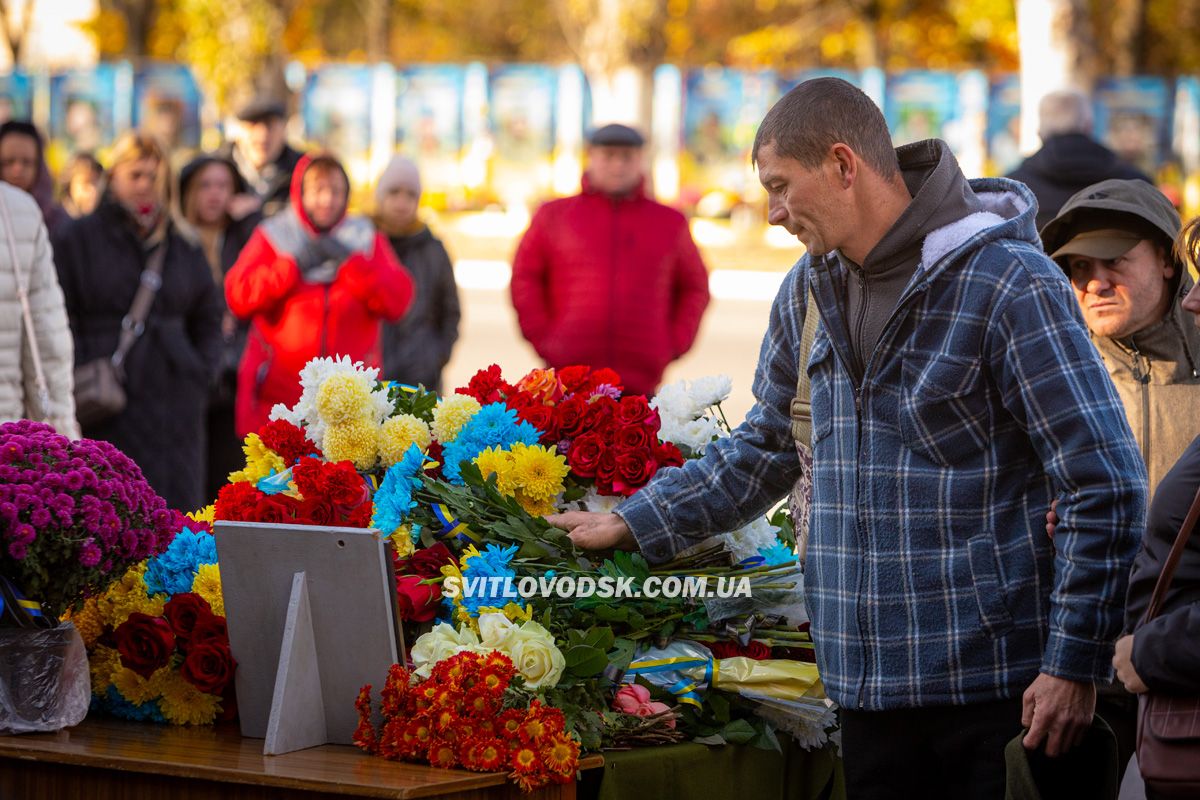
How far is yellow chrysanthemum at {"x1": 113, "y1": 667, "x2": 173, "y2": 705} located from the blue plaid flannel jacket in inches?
53.2

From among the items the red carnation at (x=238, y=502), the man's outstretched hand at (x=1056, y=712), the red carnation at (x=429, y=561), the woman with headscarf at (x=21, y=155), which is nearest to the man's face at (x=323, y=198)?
the woman with headscarf at (x=21, y=155)

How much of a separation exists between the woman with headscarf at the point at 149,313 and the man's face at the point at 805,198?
14.0ft

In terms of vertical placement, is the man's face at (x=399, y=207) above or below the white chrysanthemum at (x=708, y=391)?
above

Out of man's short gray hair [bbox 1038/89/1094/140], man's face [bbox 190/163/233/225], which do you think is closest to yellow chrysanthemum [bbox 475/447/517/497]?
man's short gray hair [bbox 1038/89/1094/140]

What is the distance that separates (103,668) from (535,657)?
0.98 m

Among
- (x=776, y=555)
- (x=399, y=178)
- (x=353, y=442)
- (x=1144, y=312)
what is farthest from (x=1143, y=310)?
(x=399, y=178)

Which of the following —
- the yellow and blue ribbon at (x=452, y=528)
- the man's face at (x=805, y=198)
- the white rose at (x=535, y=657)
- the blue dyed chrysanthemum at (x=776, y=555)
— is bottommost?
the white rose at (x=535, y=657)

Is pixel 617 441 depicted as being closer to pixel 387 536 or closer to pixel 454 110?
pixel 387 536

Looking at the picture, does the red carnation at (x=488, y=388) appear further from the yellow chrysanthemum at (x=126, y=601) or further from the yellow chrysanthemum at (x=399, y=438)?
the yellow chrysanthemum at (x=126, y=601)

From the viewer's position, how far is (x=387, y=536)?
143 inches

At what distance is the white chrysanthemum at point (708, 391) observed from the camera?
4133mm

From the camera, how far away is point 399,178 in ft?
27.3

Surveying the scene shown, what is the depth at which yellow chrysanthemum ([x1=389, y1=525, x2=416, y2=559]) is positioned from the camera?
3.62 meters

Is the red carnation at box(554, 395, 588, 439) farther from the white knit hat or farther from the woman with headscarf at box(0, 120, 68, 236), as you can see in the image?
the white knit hat
